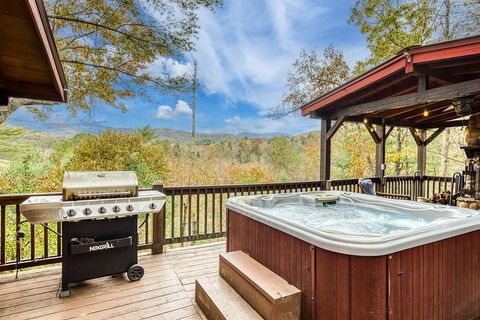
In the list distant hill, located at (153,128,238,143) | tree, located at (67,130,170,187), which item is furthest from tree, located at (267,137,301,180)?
tree, located at (67,130,170,187)

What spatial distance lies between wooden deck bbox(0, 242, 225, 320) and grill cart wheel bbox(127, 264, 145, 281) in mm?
59

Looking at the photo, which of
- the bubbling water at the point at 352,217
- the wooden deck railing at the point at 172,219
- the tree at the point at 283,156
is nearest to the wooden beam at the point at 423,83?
the bubbling water at the point at 352,217

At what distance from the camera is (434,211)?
9.12 ft

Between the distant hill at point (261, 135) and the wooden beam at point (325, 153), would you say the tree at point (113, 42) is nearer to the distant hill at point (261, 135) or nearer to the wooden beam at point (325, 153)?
the wooden beam at point (325, 153)

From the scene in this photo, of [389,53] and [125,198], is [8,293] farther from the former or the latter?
[389,53]

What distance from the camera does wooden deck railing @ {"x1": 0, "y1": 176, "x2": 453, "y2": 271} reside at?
296 cm

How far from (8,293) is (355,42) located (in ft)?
37.1

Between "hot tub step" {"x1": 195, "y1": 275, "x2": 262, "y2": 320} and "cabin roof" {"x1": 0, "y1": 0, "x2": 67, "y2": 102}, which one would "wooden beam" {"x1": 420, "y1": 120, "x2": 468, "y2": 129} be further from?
"cabin roof" {"x1": 0, "y1": 0, "x2": 67, "y2": 102}

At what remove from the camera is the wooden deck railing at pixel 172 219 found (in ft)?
9.70

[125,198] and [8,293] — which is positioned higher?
[125,198]

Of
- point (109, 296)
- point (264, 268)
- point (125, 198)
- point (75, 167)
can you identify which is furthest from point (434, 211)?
point (75, 167)

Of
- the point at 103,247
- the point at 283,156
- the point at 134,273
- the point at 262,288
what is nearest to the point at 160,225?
the point at 134,273

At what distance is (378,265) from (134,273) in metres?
2.46

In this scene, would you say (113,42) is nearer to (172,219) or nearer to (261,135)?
(172,219)
